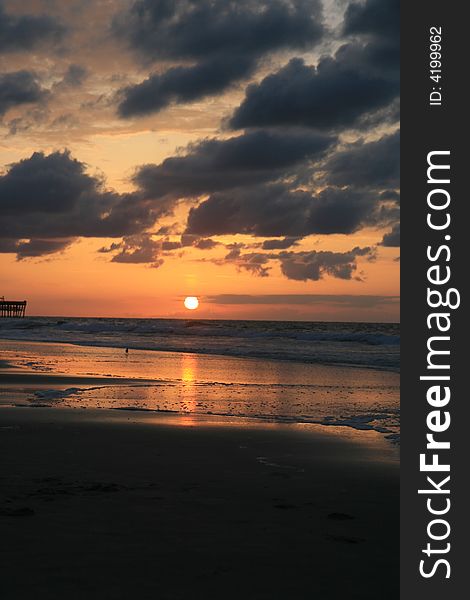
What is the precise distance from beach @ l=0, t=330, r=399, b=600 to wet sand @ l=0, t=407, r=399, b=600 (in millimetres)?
19

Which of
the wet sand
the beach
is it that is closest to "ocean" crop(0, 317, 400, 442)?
the beach

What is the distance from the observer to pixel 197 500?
7.79m

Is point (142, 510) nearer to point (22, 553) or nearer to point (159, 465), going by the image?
point (22, 553)

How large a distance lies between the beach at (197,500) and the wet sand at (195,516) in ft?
0.06

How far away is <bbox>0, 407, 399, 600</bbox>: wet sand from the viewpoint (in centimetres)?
547

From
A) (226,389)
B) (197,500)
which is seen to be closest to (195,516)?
(197,500)

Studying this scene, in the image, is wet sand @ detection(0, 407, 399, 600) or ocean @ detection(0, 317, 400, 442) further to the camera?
ocean @ detection(0, 317, 400, 442)

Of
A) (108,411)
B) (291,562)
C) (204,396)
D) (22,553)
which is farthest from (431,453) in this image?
(204,396)

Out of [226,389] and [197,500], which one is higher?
[226,389]

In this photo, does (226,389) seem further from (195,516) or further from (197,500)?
(195,516)

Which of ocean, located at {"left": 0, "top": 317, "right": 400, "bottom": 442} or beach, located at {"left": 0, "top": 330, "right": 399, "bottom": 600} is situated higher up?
ocean, located at {"left": 0, "top": 317, "right": 400, "bottom": 442}

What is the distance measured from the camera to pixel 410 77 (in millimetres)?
7805

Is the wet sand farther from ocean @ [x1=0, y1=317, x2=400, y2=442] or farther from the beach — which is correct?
ocean @ [x1=0, y1=317, x2=400, y2=442]

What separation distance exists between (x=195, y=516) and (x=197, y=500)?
64cm
